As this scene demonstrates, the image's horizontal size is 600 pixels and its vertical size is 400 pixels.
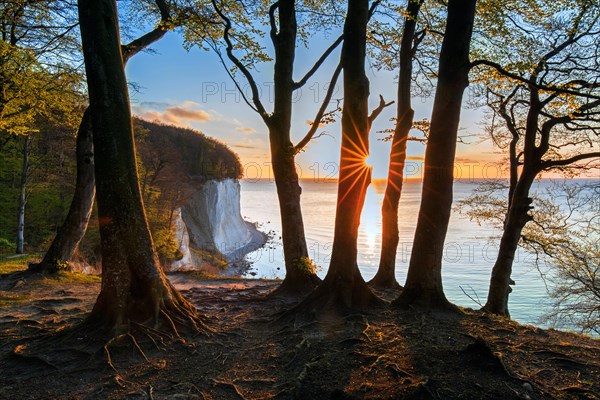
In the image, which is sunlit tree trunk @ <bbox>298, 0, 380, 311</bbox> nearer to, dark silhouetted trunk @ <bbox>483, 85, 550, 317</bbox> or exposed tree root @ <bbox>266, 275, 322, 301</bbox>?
exposed tree root @ <bbox>266, 275, 322, 301</bbox>

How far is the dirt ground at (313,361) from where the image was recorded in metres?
3.91

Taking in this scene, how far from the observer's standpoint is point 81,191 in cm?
1090

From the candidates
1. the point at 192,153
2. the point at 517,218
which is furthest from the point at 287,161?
the point at 192,153

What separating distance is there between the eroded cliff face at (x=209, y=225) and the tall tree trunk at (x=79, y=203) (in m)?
18.0

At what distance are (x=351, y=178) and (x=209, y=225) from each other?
3078cm

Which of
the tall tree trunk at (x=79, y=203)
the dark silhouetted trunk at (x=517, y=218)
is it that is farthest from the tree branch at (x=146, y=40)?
the dark silhouetted trunk at (x=517, y=218)

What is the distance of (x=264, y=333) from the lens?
6309 mm

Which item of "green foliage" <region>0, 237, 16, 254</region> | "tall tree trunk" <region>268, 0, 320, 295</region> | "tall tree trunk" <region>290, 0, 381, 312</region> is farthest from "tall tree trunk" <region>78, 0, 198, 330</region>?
"green foliage" <region>0, 237, 16, 254</region>

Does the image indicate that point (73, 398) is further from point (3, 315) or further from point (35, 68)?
point (35, 68)

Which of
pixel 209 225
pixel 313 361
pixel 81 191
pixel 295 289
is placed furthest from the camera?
pixel 209 225

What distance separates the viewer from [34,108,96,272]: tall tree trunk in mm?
10852

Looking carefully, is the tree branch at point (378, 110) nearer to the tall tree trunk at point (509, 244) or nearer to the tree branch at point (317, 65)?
the tree branch at point (317, 65)

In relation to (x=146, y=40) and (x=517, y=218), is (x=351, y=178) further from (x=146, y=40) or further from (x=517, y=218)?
(x=146, y=40)

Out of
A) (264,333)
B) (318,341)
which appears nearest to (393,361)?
(318,341)
